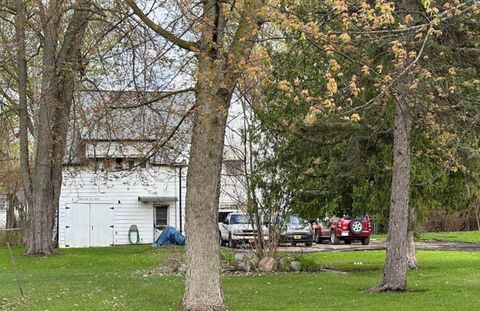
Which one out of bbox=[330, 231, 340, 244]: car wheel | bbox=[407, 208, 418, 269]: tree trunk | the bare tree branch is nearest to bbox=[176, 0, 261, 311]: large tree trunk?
the bare tree branch

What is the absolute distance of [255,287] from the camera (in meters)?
17.9

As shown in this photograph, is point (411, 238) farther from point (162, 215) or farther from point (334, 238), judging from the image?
point (162, 215)

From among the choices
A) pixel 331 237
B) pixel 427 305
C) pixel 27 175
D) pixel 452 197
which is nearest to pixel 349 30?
pixel 427 305

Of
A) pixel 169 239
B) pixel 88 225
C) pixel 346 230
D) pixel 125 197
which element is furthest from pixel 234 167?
pixel 88 225

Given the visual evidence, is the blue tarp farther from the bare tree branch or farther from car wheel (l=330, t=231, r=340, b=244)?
the bare tree branch

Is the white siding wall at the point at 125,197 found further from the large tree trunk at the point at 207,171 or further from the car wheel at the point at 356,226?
the large tree trunk at the point at 207,171

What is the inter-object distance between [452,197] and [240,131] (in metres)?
7.36

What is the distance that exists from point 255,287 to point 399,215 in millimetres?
3778

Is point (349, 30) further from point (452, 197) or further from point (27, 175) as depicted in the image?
point (27, 175)

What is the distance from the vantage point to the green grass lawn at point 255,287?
46.9 feet

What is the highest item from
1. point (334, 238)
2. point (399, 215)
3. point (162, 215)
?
point (162, 215)

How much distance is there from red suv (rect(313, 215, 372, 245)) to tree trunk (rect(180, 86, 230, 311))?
2670 cm

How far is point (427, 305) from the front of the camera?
45.6 feet

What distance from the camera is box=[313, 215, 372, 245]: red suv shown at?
40.2 meters
